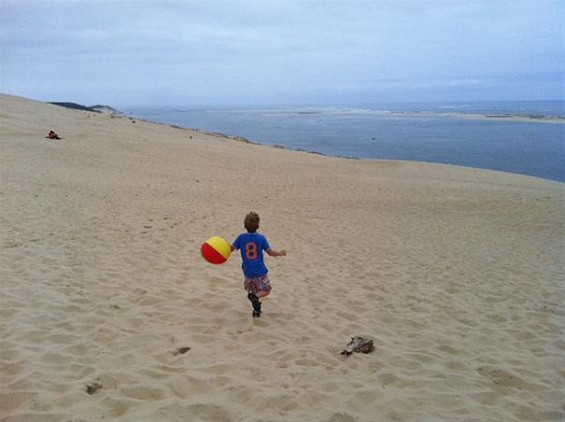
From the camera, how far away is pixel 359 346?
4.72m

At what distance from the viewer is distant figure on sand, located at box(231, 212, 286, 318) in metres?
5.11

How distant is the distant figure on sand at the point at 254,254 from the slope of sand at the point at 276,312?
1.18 ft

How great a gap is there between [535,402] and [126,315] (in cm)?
414

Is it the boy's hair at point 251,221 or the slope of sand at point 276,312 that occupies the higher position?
the boy's hair at point 251,221

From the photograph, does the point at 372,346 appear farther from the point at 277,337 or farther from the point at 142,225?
the point at 142,225

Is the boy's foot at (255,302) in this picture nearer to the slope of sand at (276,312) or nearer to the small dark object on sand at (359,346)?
the slope of sand at (276,312)

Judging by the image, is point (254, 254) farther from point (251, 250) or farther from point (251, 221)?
point (251, 221)

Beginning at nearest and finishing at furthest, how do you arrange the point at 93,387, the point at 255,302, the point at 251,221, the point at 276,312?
the point at 93,387, the point at 251,221, the point at 255,302, the point at 276,312

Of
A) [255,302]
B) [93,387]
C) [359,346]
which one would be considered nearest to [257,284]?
[255,302]

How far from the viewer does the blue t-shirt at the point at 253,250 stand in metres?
5.15

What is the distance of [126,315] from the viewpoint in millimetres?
5195

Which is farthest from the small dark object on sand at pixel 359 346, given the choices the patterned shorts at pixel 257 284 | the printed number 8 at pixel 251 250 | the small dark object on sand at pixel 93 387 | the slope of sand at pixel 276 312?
the small dark object on sand at pixel 93 387

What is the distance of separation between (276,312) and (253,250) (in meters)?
0.99

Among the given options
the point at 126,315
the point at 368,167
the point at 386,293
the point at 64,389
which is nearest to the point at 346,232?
the point at 386,293
